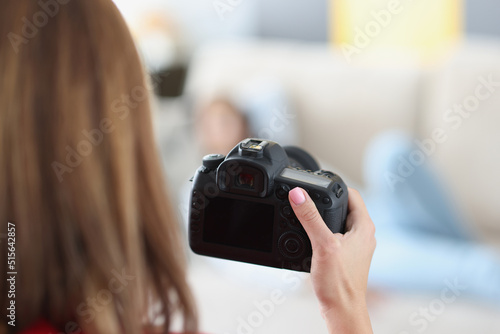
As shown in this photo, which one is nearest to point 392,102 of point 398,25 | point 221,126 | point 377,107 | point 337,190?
point 377,107

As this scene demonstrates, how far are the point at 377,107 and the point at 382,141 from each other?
23cm

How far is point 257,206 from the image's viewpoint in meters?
0.39

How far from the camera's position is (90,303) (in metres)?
0.45

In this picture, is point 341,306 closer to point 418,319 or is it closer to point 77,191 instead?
point 77,191

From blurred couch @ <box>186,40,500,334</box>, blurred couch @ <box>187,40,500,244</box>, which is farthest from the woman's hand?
blurred couch @ <box>187,40,500,244</box>

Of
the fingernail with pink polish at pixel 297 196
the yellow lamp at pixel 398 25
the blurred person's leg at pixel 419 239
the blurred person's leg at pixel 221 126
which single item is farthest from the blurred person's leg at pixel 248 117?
the fingernail with pink polish at pixel 297 196

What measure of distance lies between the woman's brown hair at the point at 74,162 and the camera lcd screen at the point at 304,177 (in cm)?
16

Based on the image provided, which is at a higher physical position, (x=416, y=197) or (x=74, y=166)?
(x=74, y=166)

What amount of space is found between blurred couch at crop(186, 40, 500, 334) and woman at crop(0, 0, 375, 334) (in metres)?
0.71

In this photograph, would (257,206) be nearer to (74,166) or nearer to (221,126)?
(74,166)

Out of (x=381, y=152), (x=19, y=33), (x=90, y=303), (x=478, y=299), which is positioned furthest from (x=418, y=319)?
(x=19, y=33)

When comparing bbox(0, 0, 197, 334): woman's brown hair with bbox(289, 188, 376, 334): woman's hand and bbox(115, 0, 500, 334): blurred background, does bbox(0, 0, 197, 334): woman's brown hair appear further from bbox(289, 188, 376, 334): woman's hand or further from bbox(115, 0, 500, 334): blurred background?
bbox(115, 0, 500, 334): blurred background

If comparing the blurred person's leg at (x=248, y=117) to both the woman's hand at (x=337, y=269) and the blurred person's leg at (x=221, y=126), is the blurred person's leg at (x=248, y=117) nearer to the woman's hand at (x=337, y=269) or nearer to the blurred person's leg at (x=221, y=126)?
the blurred person's leg at (x=221, y=126)

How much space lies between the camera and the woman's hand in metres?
0.35
